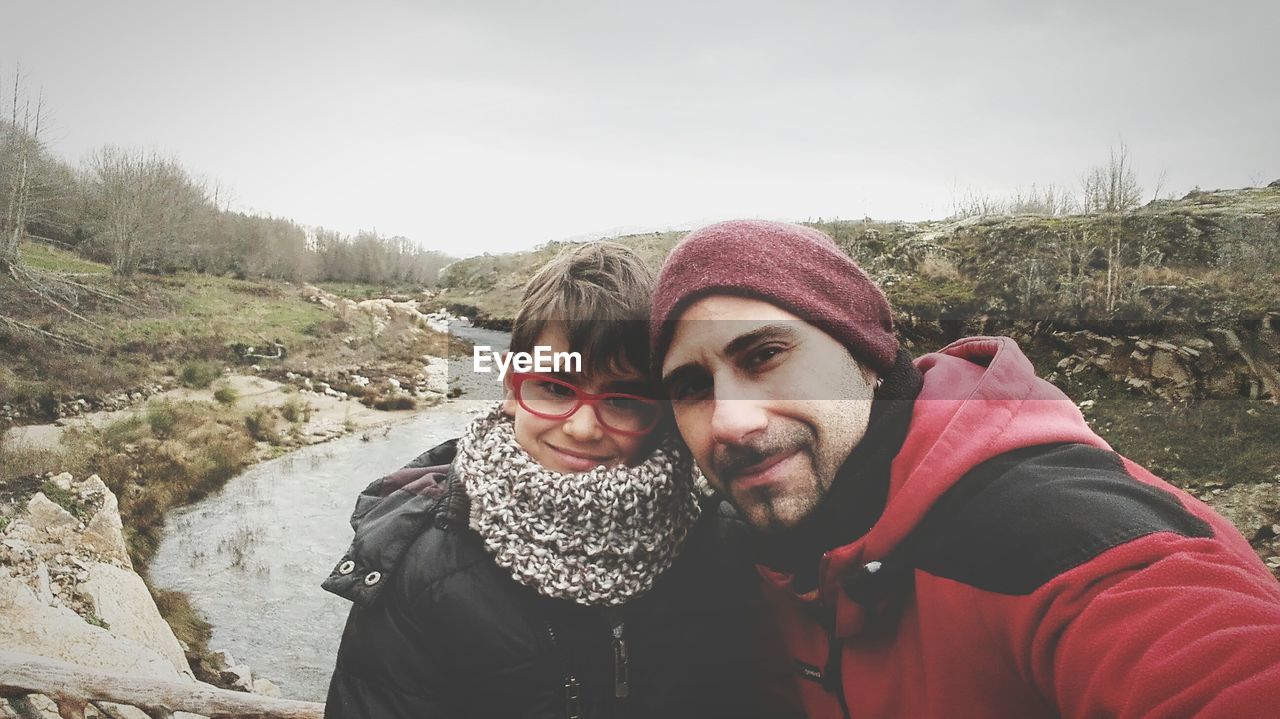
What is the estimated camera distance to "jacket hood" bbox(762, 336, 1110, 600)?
687 millimetres

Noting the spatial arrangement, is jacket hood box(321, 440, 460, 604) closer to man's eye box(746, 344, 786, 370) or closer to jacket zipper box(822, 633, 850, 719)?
man's eye box(746, 344, 786, 370)

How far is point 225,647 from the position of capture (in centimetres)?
180

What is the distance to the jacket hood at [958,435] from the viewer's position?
0.69 m

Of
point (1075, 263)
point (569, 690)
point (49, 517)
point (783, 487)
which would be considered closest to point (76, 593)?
point (49, 517)

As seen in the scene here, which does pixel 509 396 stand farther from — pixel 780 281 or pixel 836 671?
pixel 836 671

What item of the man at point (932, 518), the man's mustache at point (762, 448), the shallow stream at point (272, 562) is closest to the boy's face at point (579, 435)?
the man at point (932, 518)

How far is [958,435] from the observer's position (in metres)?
0.71

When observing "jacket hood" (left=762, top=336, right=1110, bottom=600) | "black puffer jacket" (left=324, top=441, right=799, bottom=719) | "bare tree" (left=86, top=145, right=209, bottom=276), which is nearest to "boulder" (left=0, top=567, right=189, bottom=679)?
"bare tree" (left=86, top=145, right=209, bottom=276)

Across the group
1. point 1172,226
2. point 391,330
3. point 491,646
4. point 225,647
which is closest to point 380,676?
point 491,646

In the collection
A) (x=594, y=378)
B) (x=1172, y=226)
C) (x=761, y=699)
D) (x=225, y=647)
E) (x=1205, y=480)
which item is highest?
(x=1172, y=226)

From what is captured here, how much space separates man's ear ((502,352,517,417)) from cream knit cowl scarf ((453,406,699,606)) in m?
0.10

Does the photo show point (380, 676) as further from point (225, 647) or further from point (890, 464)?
point (225, 647)

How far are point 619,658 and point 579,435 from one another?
1.35 feet

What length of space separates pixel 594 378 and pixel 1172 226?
1.58m
